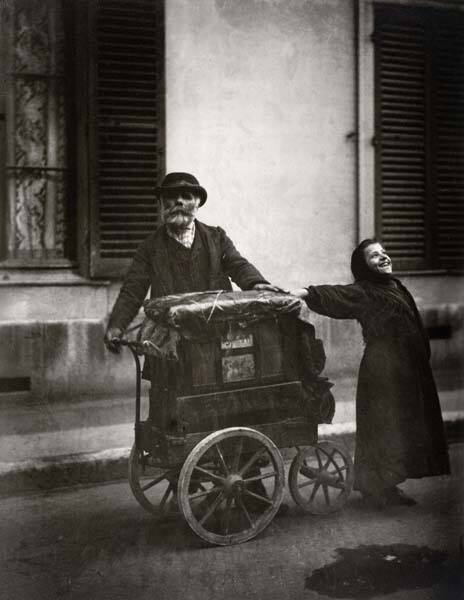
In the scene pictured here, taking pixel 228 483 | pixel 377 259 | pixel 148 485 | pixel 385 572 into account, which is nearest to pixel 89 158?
pixel 377 259

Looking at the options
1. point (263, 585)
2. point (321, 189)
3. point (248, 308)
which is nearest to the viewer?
point (263, 585)

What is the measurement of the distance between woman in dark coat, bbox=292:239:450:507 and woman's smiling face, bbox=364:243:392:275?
14mm

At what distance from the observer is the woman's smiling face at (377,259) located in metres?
4.09

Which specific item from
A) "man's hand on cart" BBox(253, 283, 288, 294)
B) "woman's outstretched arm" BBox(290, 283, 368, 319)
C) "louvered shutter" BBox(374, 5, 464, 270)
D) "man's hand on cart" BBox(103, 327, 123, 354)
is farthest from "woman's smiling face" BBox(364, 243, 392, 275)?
"man's hand on cart" BBox(103, 327, 123, 354)

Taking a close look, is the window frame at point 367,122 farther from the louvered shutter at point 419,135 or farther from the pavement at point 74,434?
the pavement at point 74,434

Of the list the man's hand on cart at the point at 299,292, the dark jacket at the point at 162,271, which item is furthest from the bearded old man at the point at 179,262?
the man's hand on cart at the point at 299,292

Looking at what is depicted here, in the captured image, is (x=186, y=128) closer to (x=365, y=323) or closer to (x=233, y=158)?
(x=233, y=158)

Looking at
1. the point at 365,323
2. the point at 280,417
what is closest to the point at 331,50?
the point at 365,323

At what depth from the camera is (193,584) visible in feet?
10.7

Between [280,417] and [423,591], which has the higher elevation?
[280,417]

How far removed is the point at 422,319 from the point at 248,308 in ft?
4.03

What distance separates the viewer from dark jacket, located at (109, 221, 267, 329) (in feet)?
12.8

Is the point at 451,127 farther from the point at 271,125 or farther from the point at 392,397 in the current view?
the point at 392,397

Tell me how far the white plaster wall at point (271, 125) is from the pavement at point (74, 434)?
908 millimetres
